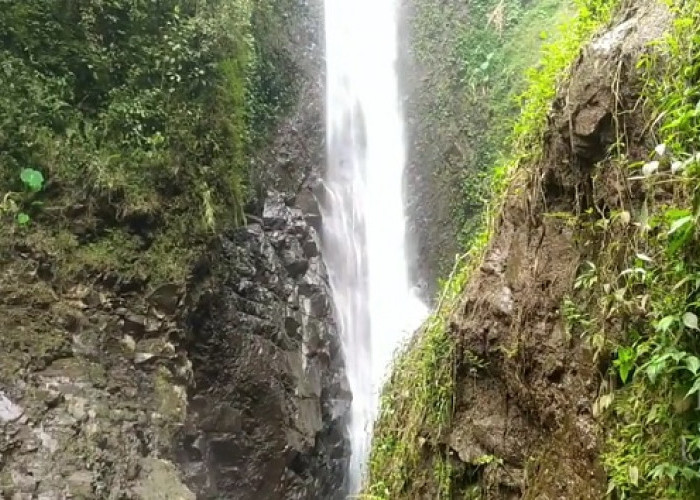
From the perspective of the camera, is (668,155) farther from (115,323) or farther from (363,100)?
(363,100)

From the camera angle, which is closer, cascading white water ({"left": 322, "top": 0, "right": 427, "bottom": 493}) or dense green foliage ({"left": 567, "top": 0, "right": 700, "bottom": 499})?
dense green foliage ({"left": 567, "top": 0, "right": 700, "bottom": 499})

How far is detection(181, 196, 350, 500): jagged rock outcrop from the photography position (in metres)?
6.90

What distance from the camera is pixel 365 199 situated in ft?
38.4

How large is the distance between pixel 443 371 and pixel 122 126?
4653 millimetres

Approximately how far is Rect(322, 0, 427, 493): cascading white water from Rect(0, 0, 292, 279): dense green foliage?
10.7 ft

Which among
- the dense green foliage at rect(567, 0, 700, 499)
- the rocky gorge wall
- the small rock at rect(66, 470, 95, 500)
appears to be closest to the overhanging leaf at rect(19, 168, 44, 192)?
the rocky gorge wall

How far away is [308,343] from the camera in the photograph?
342 inches

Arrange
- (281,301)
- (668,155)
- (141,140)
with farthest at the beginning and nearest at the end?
1. (281,301)
2. (141,140)
3. (668,155)

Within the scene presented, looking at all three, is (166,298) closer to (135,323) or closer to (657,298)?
(135,323)

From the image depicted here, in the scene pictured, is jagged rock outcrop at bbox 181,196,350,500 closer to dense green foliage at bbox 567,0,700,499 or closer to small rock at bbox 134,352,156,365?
small rock at bbox 134,352,156,365

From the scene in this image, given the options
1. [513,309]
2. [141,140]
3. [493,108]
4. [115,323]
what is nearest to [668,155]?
[513,309]

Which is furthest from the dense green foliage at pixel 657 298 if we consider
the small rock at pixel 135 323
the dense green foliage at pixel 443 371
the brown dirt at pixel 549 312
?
the small rock at pixel 135 323

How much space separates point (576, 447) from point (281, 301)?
6144mm

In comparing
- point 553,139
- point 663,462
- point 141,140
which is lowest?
point 663,462
